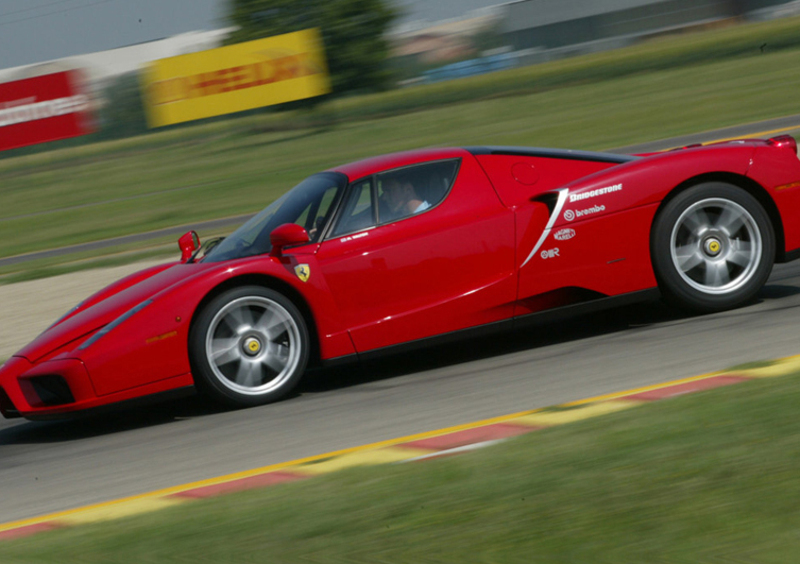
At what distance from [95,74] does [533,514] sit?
29810 mm

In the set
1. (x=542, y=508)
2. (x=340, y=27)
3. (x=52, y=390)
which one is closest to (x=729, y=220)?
(x=542, y=508)

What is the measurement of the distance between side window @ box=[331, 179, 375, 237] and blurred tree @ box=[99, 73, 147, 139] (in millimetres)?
29033

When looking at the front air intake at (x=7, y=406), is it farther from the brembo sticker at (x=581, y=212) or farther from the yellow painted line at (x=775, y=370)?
the yellow painted line at (x=775, y=370)

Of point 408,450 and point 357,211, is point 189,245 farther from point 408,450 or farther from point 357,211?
point 408,450

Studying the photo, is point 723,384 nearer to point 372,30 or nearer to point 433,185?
point 433,185

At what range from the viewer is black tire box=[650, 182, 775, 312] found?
19.8 feet

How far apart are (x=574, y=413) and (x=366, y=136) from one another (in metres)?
24.9

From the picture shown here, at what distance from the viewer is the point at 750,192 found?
6.23 meters

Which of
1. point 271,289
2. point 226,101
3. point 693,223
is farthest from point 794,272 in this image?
point 226,101

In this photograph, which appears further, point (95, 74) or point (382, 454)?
point (95, 74)

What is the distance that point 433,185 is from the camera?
5.99m

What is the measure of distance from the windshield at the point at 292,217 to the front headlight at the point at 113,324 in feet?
1.97

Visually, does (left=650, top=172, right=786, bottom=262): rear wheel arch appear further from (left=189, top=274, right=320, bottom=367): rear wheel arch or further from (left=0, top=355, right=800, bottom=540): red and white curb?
(left=189, top=274, right=320, bottom=367): rear wheel arch

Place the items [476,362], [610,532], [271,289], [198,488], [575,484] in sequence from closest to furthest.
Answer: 1. [610,532]
2. [575,484]
3. [198,488]
4. [271,289]
5. [476,362]
